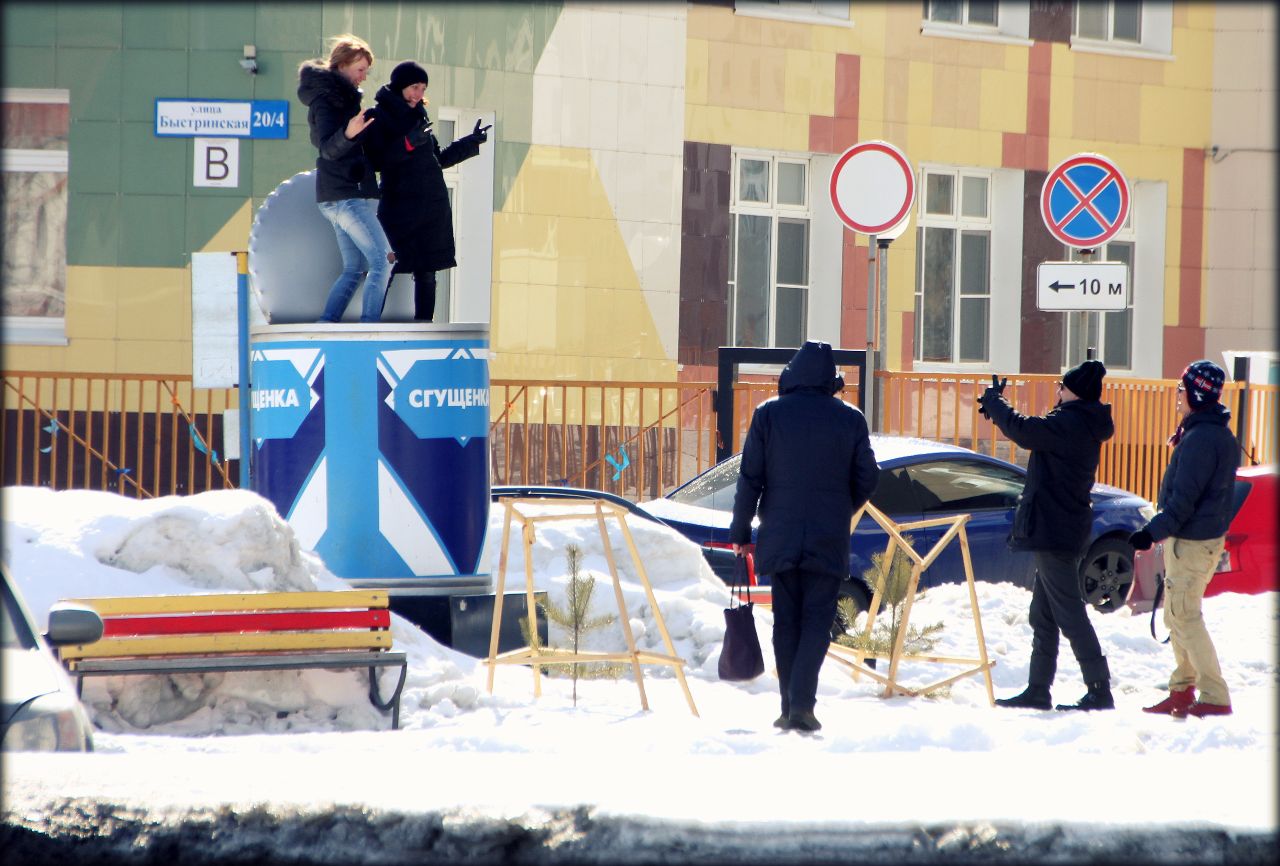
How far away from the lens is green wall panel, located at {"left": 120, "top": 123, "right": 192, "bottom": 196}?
16328mm

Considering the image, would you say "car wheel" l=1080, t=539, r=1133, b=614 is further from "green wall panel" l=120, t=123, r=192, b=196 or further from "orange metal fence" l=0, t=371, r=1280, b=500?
"green wall panel" l=120, t=123, r=192, b=196

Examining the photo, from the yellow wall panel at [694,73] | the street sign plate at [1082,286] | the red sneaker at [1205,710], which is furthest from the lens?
the yellow wall panel at [694,73]

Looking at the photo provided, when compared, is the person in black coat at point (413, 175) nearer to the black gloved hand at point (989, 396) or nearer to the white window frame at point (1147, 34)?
the black gloved hand at point (989, 396)

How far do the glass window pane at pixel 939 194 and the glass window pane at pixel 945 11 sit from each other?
1.87 m

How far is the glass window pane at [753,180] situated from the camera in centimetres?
1888

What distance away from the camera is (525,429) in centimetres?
1540

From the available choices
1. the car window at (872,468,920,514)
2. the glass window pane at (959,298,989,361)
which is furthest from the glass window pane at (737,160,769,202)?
the car window at (872,468,920,514)

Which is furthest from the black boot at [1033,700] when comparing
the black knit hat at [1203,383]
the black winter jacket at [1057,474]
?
the black knit hat at [1203,383]

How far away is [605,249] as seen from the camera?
17875 millimetres

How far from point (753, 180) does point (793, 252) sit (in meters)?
1.02

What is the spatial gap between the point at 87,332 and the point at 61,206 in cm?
136

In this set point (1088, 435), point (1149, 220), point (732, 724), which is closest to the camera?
point (732, 724)

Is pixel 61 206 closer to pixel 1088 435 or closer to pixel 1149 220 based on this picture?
pixel 1088 435

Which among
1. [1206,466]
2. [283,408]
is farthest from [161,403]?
[1206,466]
